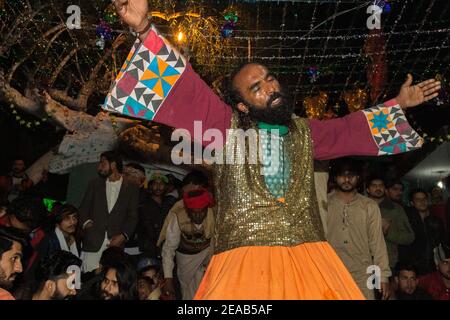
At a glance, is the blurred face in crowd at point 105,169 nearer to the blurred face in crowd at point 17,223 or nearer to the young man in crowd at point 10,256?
the blurred face in crowd at point 17,223

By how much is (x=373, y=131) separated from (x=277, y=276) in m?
1.13

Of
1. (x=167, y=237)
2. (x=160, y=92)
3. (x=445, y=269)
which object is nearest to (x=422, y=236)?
(x=445, y=269)

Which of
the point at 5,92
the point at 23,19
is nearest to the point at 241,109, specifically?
the point at 23,19

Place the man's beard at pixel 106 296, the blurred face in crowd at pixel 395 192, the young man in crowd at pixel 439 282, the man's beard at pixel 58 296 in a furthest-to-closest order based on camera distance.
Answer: the blurred face in crowd at pixel 395 192
the young man in crowd at pixel 439 282
the man's beard at pixel 106 296
the man's beard at pixel 58 296

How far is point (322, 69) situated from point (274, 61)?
0.81 meters

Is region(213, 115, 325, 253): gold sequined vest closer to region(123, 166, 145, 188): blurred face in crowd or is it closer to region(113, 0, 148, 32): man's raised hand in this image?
region(113, 0, 148, 32): man's raised hand

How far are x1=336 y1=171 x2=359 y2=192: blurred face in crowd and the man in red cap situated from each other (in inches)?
61.9

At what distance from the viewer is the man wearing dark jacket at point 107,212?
627 cm

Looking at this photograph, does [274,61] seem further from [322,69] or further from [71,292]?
[71,292]

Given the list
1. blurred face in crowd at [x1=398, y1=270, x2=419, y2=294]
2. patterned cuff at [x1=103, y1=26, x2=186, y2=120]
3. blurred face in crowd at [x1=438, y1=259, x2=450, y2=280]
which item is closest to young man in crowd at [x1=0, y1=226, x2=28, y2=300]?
patterned cuff at [x1=103, y1=26, x2=186, y2=120]

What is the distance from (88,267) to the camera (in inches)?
244

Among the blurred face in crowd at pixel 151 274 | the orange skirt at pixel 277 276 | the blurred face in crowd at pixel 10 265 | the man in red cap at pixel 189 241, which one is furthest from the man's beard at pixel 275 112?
the man in red cap at pixel 189 241

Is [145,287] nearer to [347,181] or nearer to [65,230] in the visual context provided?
[65,230]

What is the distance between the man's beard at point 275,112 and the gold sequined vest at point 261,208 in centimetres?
14
